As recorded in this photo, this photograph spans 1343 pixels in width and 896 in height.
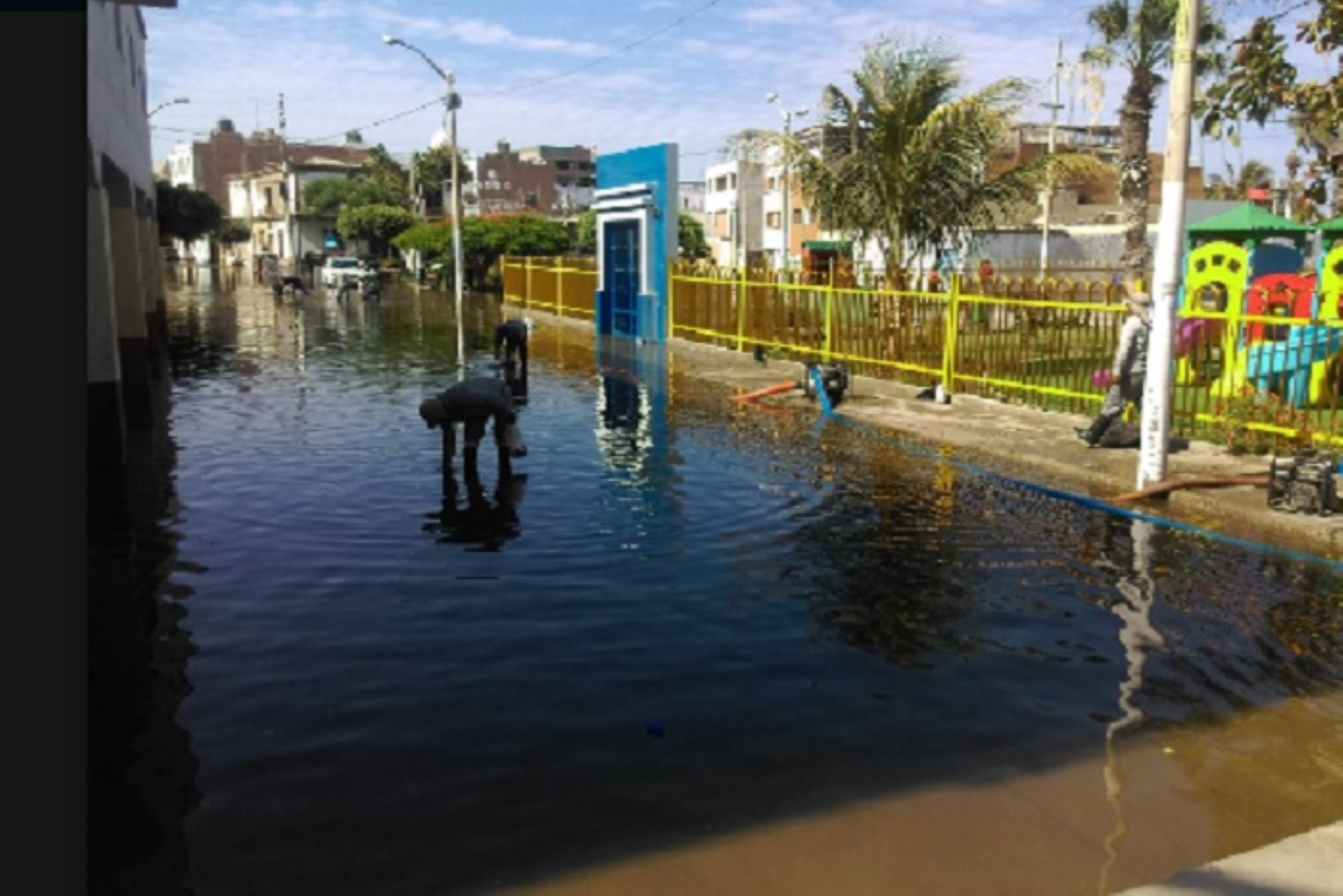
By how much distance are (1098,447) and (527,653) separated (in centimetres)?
795

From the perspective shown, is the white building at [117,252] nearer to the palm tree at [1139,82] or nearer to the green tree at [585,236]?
the palm tree at [1139,82]

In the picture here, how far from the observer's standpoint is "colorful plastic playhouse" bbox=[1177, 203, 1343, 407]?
37.7 feet

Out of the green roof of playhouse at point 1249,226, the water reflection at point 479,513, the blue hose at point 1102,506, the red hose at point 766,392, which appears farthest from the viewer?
the green roof of playhouse at point 1249,226

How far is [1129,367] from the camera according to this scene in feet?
36.6

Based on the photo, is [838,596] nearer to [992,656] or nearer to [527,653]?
[992,656]

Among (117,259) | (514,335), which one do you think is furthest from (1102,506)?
(117,259)

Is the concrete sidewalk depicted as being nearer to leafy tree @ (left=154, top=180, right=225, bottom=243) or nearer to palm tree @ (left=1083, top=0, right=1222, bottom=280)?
palm tree @ (left=1083, top=0, right=1222, bottom=280)

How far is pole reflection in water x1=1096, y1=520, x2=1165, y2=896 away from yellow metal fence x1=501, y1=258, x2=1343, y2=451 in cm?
350

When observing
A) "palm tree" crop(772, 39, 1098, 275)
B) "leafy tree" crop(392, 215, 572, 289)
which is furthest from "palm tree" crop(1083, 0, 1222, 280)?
"leafy tree" crop(392, 215, 572, 289)

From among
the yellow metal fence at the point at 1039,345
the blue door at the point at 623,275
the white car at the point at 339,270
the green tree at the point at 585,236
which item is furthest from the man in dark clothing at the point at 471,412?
the green tree at the point at 585,236

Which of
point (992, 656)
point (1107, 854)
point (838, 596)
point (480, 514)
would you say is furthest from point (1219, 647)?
point (480, 514)

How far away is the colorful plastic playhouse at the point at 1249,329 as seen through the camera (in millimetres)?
11484

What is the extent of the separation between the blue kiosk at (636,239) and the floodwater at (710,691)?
14.6 metres

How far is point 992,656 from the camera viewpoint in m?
5.77
